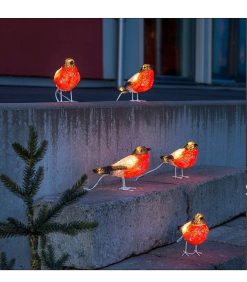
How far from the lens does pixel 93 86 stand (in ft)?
33.7

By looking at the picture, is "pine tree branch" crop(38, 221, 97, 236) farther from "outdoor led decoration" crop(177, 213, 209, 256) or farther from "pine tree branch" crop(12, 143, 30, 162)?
"outdoor led decoration" crop(177, 213, 209, 256)

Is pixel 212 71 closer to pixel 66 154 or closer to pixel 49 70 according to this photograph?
pixel 49 70

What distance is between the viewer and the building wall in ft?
28.3

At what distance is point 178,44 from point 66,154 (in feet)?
29.6

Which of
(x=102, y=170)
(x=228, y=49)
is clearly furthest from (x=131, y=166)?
(x=228, y=49)

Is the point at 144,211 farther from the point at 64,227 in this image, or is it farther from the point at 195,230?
the point at 64,227

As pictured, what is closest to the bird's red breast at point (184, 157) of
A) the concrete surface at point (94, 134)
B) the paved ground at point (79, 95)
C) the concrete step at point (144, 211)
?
the concrete step at point (144, 211)

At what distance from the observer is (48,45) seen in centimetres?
916

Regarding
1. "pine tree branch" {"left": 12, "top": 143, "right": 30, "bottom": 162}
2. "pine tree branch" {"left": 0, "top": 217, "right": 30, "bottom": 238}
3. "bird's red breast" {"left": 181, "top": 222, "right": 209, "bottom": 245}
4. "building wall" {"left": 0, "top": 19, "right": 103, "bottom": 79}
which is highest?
"building wall" {"left": 0, "top": 19, "right": 103, "bottom": 79}

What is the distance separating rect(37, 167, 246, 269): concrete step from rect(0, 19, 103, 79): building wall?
3.53 m

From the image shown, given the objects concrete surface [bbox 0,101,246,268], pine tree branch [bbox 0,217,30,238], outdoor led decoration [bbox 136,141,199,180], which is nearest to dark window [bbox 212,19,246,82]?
concrete surface [bbox 0,101,246,268]

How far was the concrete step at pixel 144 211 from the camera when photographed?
4430 millimetres

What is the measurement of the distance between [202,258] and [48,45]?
17.1 ft
